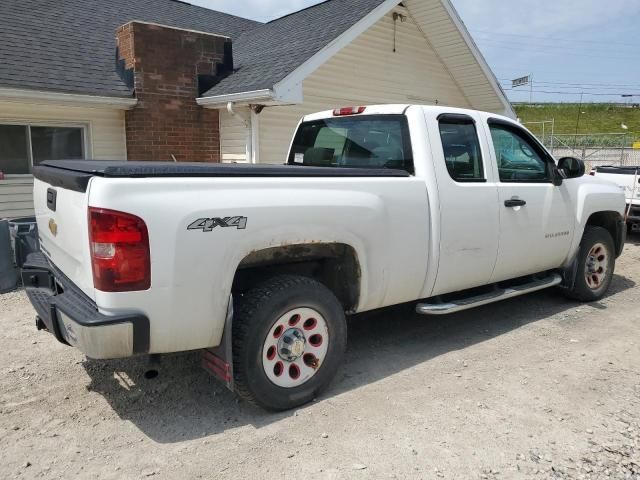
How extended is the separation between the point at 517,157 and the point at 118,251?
3.71 meters

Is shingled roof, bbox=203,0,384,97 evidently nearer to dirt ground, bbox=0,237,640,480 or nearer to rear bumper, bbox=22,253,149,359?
dirt ground, bbox=0,237,640,480

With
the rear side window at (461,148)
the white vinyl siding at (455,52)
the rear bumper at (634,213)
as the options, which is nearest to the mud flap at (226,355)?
the rear side window at (461,148)

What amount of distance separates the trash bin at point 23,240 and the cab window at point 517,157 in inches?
206

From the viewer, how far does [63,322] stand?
3100 mm

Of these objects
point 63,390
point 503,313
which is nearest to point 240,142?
point 503,313

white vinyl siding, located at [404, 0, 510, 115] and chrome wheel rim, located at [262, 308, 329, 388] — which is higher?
white vinyl siding, located at [404, 0, 510, 115]

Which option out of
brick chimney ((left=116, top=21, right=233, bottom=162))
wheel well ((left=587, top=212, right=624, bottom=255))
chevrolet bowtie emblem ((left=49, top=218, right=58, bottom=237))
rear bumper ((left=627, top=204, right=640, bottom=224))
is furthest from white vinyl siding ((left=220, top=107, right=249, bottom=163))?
rear bumper ((left=627, top=204, right=640, bottom=224))

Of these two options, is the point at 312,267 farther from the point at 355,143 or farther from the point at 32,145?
the point at 32,145

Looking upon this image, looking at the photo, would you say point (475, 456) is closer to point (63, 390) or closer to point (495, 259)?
point (495, 259)

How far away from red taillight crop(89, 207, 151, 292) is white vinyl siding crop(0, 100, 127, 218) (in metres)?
6.66

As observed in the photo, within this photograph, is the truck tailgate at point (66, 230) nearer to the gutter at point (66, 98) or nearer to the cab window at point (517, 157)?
the cab window at point (517, 157)

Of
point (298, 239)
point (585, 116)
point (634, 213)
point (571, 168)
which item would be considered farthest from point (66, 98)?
point (585, 116)

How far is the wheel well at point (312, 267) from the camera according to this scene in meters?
3.54

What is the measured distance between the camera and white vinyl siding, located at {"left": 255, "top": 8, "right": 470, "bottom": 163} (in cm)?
1024
